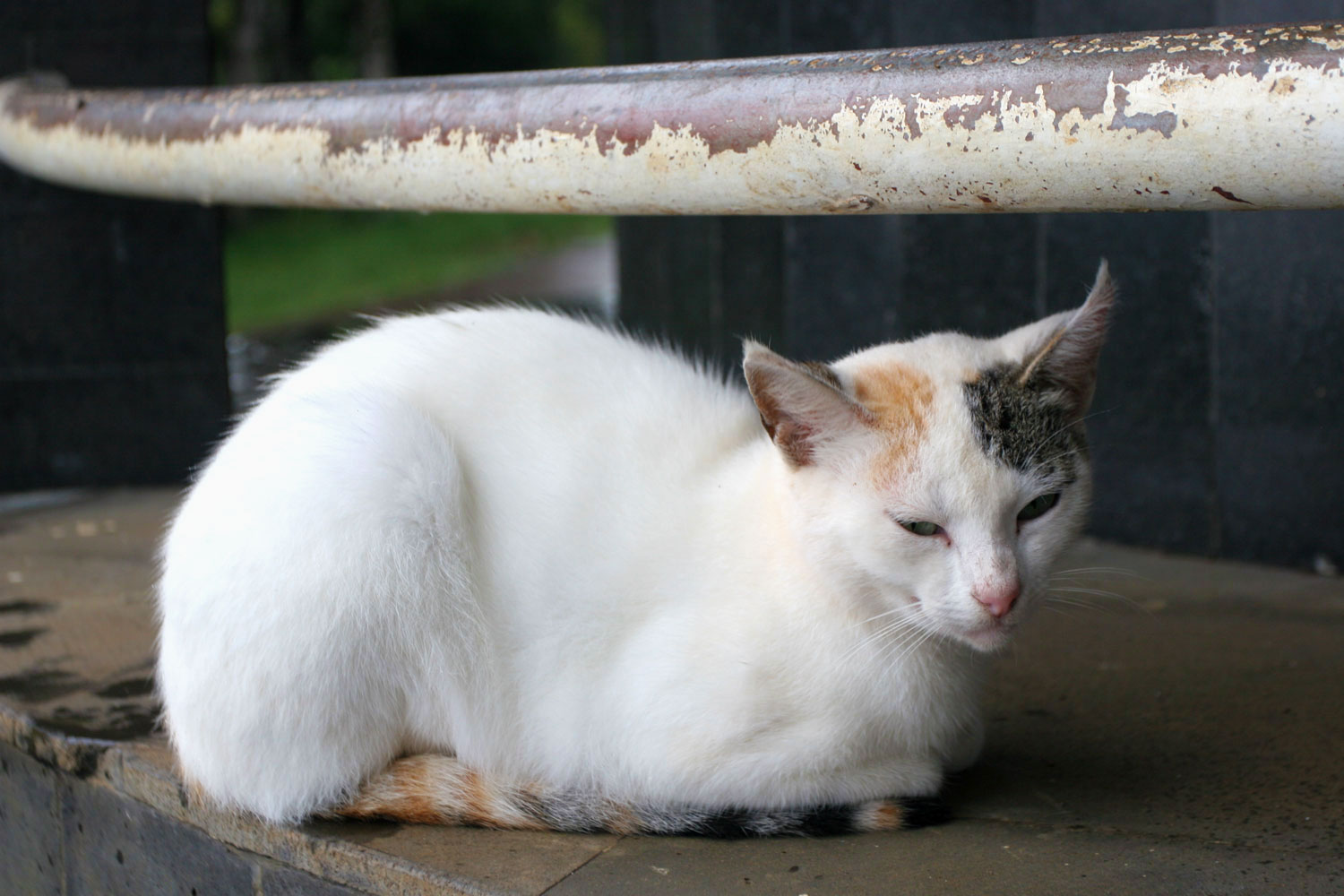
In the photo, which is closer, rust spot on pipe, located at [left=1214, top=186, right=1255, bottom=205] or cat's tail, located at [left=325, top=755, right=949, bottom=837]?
rust spot on pipe, located at [left=1214, top=186, right=1255, bottom=205]

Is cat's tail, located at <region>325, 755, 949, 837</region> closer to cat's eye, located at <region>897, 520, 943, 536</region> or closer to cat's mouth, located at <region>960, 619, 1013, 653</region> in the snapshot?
cat's mouth, located at <region>960, 619, 1013, 653</region>

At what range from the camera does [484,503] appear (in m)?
2.37

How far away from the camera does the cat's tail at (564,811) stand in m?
2.22

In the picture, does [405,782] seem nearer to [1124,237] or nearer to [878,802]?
[878,802]

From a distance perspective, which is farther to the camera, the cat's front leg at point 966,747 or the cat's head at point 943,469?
the cat's front leg at point 966,747

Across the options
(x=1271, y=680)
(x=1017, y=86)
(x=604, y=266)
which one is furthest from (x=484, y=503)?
(x=604, y=266)

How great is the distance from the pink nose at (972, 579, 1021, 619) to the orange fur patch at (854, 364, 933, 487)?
215 millimetres

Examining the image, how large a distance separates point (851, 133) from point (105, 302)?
152 inches

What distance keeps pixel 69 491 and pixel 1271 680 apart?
4.21 metres

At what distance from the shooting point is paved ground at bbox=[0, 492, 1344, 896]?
2.08m

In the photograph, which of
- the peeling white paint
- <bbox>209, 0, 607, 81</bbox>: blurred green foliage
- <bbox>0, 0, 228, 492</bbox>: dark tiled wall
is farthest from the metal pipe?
<bbox>209, 0, 607, 81</bbox>: blurred green foliage

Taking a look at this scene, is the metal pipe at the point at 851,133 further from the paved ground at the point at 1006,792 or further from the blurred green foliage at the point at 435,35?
the blurred green foliage at the point at 435,35

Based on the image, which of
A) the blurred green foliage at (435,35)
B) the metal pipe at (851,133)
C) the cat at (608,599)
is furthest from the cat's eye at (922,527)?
the blurred green foliage at (435,35)

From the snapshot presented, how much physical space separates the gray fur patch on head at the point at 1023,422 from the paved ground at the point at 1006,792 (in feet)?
2.08
